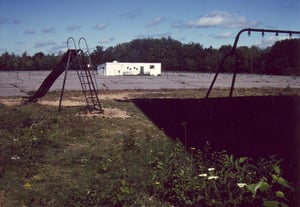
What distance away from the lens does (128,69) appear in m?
75.2

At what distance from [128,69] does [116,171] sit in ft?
229

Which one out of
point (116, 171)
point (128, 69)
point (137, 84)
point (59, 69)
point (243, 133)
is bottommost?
point (116, 171)

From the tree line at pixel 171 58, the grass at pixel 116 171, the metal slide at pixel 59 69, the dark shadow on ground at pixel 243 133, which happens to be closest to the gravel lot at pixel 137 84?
the metal slide at pixel 59 69

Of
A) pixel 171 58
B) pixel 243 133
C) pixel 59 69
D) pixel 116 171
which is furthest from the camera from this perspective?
pixel 171 58

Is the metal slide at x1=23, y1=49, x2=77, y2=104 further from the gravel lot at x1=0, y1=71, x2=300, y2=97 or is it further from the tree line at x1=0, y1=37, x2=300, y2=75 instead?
the tree line at x1=0, y1=37, x2=300, y2=75

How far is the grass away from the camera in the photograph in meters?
4.48

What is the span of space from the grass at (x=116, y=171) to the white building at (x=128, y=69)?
60.1 m

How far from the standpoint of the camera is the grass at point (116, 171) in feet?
14.7

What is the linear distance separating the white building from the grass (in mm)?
60069

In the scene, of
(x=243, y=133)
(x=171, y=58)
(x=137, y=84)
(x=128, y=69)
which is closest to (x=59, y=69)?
(x=243, y=133)

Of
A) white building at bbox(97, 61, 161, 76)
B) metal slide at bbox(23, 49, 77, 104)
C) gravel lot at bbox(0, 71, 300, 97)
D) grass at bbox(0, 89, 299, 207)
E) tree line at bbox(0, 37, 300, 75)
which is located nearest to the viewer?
grass at bbox(0, 89, 299, 207)

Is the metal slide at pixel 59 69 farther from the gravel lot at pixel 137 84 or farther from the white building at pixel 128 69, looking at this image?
the white building at pixel 128 69

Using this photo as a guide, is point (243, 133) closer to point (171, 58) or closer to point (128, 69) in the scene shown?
point (128, 69)

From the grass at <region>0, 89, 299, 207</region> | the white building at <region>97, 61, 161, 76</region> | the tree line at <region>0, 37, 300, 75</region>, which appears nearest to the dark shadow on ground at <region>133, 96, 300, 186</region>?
the grass at <region>0, 89, 299, 207</region>
